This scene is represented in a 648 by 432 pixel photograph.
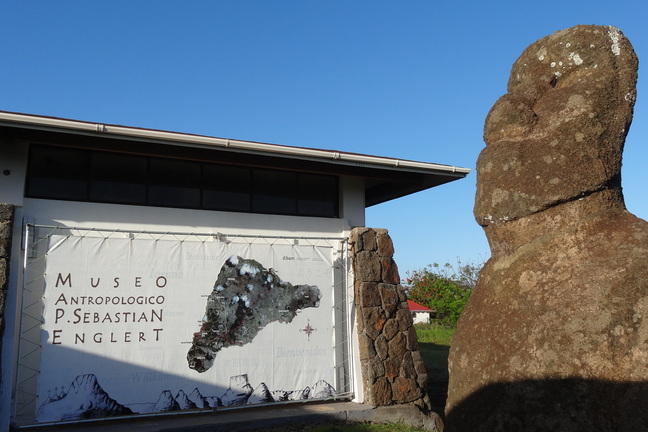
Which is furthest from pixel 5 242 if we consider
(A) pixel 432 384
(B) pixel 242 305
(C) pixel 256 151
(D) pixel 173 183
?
(A) pixel 432 384

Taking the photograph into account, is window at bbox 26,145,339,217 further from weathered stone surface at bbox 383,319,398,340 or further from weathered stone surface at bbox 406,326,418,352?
weathered stone surface at bbox 406,326,418,352

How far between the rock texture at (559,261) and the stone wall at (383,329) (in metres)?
5.58

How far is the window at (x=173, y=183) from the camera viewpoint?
23.4 feet

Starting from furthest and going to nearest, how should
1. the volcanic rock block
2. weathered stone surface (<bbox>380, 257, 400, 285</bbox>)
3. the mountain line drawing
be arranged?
weathered stone surface (<bbox>380, 257, 400, 285</bbox>) → the volcanic rock block → the mountain line drawing

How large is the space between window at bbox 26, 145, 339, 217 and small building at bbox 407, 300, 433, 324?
758 inches

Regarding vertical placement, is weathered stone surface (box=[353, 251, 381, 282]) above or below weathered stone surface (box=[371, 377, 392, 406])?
above

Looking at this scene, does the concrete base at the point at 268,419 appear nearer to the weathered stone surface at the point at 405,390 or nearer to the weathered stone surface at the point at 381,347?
→ the weathered stone surface at the point at 405,390

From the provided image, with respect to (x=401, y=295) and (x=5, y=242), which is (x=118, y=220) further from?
(x=401, y=295)

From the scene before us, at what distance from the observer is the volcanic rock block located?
7379 mm

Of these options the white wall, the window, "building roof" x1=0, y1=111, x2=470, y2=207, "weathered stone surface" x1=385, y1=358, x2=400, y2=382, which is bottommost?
"weathered stone surface" x1=385, y1=358, x2=400, y2=382

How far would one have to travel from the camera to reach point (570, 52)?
8.56 ft

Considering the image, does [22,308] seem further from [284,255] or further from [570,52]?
[570,52]

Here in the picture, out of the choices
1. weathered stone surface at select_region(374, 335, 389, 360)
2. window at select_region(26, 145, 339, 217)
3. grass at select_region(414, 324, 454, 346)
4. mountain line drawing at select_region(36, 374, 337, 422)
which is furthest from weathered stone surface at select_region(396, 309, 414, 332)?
grass at select_region(414, 324, 454, 346)

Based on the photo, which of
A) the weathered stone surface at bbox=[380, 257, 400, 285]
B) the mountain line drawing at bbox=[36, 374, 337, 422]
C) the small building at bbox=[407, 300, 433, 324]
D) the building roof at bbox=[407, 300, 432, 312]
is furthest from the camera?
the small building at bbox=[407, 300, 433, 324]
